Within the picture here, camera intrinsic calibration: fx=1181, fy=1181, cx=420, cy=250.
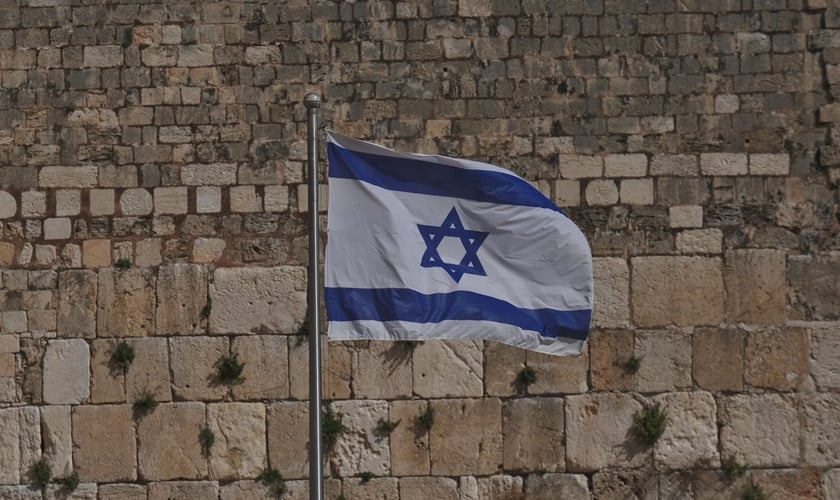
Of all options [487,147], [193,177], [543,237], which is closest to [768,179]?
[487,147]

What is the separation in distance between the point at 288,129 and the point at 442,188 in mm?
2429

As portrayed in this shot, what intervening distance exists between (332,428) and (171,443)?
104 centimetres

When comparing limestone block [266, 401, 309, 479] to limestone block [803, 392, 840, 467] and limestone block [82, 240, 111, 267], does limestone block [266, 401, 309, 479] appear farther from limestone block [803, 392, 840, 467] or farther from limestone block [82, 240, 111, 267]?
limestone block [803, 392, 840, 467]

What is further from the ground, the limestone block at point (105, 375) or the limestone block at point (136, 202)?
the limestone block at point (136, 202)

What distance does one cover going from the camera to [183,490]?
7559 millimetres

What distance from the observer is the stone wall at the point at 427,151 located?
7562 millimetres

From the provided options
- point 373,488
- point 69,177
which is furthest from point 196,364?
point 69,177

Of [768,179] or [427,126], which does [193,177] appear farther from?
[768,179]

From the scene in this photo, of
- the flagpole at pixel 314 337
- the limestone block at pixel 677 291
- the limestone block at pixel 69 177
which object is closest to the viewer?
the flagpole at pixel 314 337

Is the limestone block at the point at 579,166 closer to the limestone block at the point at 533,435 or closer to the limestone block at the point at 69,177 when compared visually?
the limestone block at the point at 533,435

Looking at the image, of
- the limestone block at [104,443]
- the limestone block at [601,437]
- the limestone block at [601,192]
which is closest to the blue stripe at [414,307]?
the limestone block at [601,437]

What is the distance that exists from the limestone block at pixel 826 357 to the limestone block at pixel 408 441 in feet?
8.27

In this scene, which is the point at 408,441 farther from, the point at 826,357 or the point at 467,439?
the point at 826,357

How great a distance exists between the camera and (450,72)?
25.4 ft
